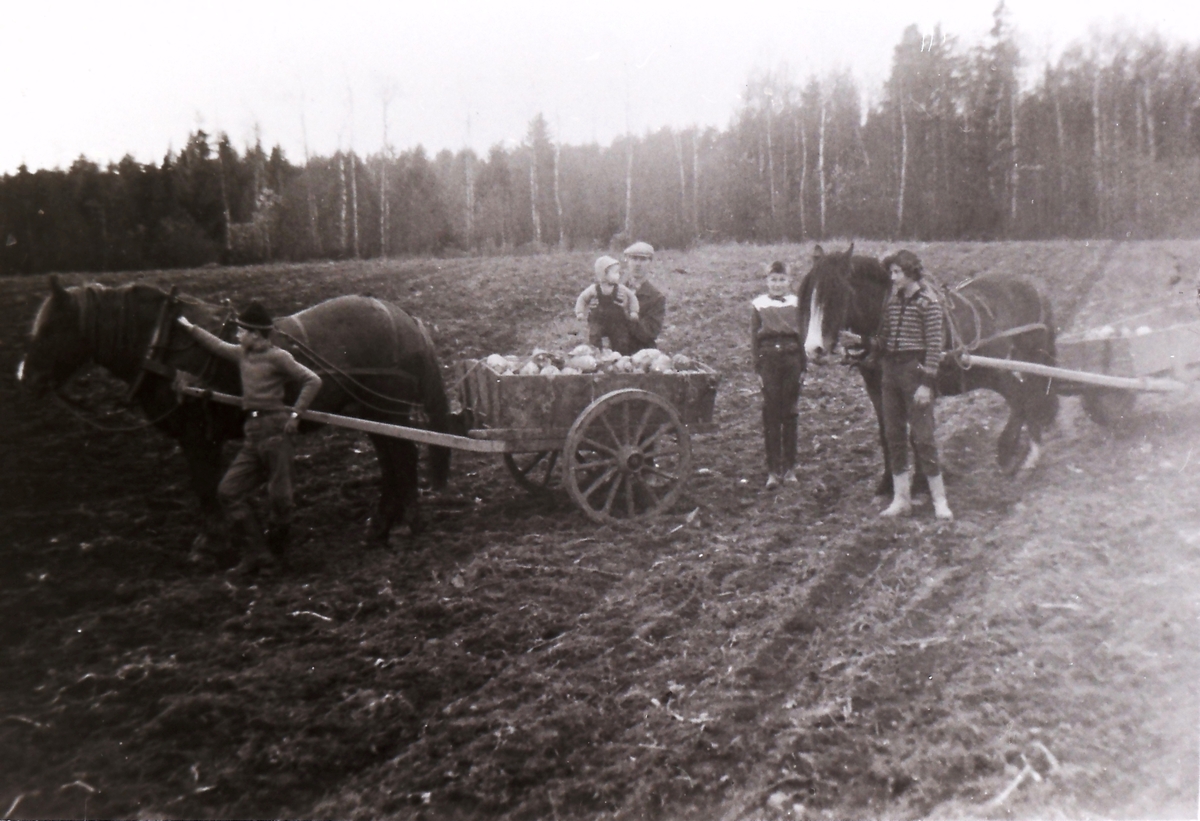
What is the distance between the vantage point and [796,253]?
5.30 m

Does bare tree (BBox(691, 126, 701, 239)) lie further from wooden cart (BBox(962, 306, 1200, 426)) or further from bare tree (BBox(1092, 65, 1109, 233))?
bare tree (BBox(1092, 65, 1109, 233))

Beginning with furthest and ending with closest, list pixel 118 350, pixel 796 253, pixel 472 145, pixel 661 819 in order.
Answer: pixel 796 253 < pixel 472 145 < pixel 118 350 < pixel 661 819

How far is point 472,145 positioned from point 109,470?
7.93ft

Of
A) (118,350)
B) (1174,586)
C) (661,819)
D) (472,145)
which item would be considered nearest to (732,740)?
(661,819)

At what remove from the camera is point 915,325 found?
4.41 m

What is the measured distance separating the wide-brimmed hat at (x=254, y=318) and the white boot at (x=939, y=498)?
13.3 ft

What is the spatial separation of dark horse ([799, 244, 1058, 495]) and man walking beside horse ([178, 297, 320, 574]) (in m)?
3.07

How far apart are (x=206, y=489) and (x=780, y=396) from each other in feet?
12.7

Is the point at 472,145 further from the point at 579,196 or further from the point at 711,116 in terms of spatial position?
the point at 711,116

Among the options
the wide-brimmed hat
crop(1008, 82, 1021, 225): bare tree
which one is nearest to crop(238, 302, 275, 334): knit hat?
the wide-brimmed hat

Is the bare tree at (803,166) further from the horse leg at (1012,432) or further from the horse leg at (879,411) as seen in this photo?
the horse leg at (1012,432)

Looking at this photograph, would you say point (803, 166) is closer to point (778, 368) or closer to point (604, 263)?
point (778, 368)

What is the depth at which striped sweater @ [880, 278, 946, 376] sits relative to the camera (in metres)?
4.38

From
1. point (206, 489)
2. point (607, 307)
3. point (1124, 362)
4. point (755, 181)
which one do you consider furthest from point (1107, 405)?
point (206, 489)
